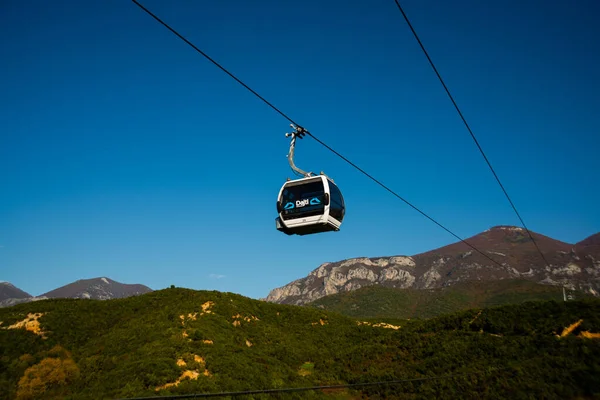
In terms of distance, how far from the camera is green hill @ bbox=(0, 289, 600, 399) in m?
26.7

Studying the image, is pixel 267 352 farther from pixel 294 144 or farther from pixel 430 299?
pixel 430 299

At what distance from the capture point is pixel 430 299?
180m

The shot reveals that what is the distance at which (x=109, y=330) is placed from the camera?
43.9m

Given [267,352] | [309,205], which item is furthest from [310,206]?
[267,352]

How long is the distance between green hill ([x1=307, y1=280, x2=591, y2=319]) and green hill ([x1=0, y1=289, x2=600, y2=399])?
121906 millimetres

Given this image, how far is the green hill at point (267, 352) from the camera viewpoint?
26688 millimetres

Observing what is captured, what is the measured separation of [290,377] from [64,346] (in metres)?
23.0

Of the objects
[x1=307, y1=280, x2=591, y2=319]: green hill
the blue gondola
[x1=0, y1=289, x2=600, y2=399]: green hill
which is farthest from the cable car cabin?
[x1=307, y1=280, x2=591, y2=319]: green hill

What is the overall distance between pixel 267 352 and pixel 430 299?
155 metres

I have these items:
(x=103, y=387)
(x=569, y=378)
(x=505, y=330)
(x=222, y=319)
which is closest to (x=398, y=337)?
(x=505, y=330)

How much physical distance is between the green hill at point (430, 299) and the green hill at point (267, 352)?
121906mm

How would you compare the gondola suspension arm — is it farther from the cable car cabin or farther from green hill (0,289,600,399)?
green hill (0,289,600,399)

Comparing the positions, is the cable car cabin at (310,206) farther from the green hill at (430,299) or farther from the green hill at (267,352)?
the green hill at (430,299)

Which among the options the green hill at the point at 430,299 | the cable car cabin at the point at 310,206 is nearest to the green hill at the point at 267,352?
the cable car cabin at the point at 310,206
